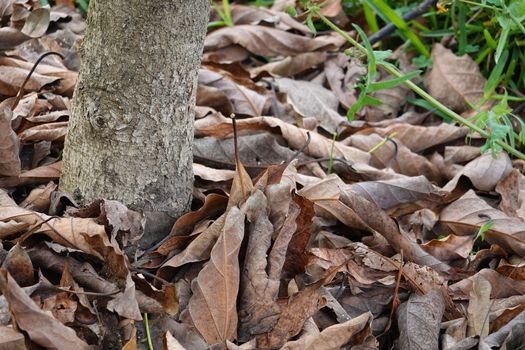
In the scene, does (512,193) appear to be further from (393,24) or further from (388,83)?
(393,24)

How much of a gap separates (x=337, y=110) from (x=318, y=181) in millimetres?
1001

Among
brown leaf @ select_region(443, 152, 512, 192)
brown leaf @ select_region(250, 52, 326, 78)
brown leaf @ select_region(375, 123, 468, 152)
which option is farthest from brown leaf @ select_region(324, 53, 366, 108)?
brown leaf @ select_region(443, 152, 512, 192)

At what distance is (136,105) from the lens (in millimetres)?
1787

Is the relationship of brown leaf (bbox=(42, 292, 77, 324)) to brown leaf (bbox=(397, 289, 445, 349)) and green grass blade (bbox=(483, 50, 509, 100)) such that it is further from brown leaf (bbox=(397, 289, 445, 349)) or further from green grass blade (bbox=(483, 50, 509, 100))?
green grass blade (bbox=(483, 50, 509, 100))

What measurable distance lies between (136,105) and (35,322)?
57 centimetres

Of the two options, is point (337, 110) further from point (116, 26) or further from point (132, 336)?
point (132, 336)

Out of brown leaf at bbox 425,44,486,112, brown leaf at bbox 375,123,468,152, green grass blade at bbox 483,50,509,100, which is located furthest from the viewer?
brown leaf at bbox 425,44,486,112

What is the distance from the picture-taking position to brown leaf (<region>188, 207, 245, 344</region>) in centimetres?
168

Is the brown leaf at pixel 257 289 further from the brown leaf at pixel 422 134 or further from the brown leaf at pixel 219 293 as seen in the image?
the brown leaf at pixel 422 134

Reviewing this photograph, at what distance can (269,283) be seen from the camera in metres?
1.76

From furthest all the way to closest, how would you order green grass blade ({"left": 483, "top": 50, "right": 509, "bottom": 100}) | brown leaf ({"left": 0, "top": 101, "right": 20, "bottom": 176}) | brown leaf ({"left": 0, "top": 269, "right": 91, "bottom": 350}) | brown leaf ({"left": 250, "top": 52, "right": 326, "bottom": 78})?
1. brown leaf ({"left": 250, "top": 52, "right": 326, "bottom": 78})
2. green grass blade ({"left": 483, "top": 50, "right": 509, "bottom": 100})
3. brown leaf ({"left": 0, "top": 101, "right": 20, "bottom": 176})
4. brown leaf ({"left": 0, "top": 269, "right": 91, "bottom": 350})

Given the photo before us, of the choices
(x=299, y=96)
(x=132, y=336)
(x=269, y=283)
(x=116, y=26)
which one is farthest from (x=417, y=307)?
(x=299, y=96)

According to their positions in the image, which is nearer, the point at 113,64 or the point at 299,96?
the point at 113,64

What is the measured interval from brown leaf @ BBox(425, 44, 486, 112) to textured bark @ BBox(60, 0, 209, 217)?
1546 mm
